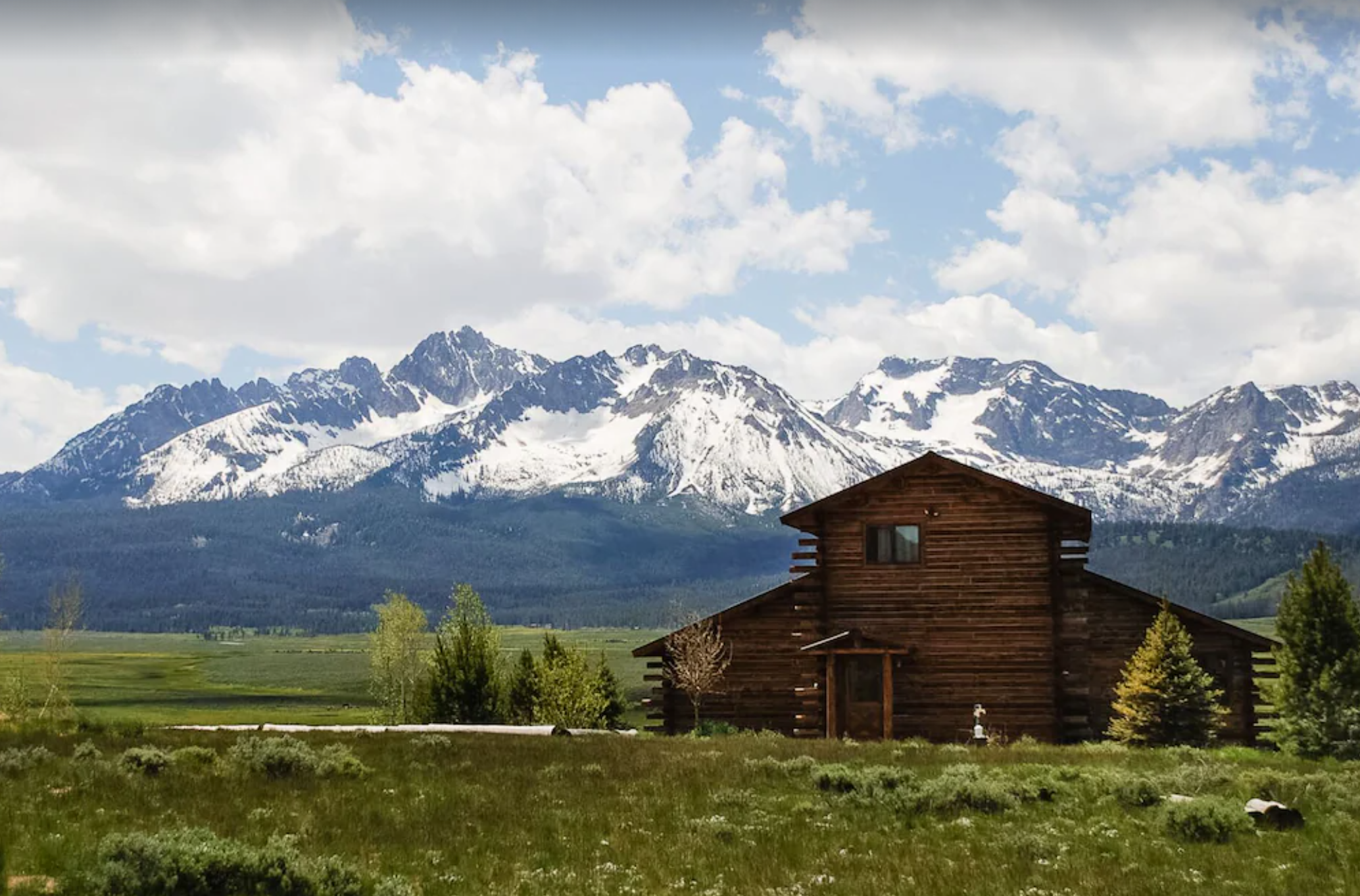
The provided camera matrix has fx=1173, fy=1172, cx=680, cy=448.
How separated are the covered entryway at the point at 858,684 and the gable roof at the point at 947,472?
4.55m

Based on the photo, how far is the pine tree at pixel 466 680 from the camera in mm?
50688

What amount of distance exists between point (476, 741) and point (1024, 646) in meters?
20.9

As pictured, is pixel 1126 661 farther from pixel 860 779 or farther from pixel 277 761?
pixel 277 761

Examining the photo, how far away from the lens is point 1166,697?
127 ft

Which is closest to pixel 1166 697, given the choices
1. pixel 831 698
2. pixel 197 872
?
pixel 831 698

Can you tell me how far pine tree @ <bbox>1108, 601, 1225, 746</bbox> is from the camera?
127 feet

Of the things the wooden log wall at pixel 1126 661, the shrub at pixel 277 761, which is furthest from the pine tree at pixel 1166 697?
the shrub at pixel 277 761

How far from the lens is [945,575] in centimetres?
4288

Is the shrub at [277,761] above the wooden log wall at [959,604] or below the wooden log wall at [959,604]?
below

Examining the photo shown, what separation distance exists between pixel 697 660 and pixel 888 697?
735 centimetres

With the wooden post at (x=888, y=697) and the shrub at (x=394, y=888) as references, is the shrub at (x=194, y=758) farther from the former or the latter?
the wooden post at (x=888, y=697)

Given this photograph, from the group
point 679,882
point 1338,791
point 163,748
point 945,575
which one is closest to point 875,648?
point 945,575

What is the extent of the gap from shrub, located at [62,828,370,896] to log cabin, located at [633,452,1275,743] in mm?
30905

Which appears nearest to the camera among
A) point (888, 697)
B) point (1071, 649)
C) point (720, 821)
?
point (720, 821)
